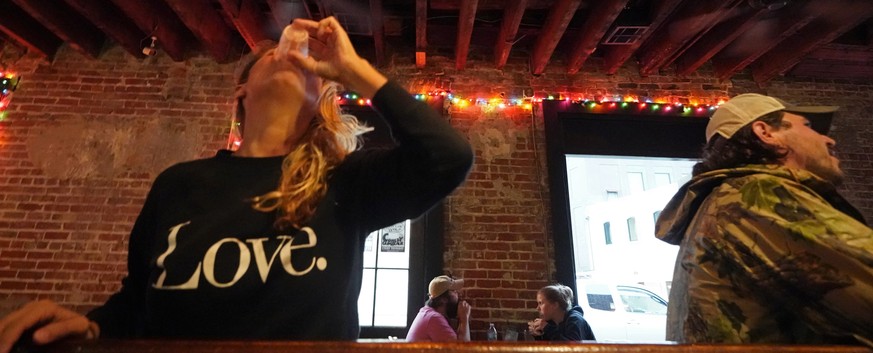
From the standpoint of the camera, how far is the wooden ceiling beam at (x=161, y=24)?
10.5 ft

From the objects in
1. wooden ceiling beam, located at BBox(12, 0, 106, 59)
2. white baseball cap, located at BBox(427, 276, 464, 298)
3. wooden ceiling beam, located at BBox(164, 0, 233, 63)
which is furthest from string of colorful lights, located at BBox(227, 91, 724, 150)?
wooden ceiling beam, located at BBox(12, 0, 106, 59)

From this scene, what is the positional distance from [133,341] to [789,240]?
114 centimetres

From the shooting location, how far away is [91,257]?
3.24m

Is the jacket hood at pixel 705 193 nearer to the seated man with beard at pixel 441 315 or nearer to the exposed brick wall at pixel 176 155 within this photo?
the seated man with beard at pixel 441 315

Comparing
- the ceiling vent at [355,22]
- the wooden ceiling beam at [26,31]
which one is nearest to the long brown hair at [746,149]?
the ceiling vent at [355,22]

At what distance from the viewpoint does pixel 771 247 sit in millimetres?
917

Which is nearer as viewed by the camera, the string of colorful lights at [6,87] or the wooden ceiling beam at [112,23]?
the wooden ceiling beam at [112,23]

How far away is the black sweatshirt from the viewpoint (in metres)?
0.72

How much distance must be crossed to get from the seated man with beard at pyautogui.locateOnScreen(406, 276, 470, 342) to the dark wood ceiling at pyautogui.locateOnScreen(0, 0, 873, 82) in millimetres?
1889

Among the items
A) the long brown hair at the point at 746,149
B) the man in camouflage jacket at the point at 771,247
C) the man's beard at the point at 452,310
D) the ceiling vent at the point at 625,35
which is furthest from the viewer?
the ceiling vent at the point at 625,35

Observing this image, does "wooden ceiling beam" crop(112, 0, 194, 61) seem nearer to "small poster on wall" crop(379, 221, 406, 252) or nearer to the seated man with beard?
"small poster on wall" crop(379, 221, 406, 252)

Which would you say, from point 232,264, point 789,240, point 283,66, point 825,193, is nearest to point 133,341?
point 232,264

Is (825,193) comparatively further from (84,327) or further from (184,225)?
(84,327)

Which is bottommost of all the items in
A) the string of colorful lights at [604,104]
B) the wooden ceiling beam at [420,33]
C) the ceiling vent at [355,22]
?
the string of colorful lights at [604,104]
